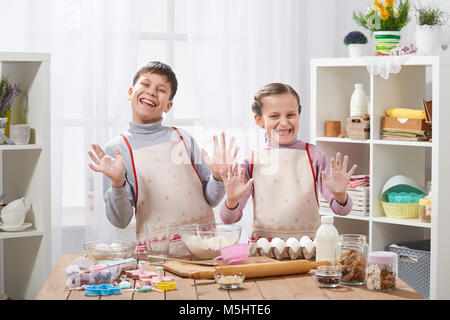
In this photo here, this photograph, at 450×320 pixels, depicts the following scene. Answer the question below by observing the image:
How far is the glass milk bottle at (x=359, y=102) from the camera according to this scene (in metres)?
3.16

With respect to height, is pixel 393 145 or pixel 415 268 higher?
pixel 393 145

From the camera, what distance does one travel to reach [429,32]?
9.57 feet

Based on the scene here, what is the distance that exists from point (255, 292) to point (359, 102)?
180 cm

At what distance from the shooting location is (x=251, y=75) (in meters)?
3.57

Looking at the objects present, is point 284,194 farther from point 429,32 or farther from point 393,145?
point 429,32

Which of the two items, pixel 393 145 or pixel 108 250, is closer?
pixel 108 250

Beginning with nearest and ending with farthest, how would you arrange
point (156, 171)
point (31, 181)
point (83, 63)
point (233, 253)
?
1. point (233, 253)
2. point (156, 171)
3. point (31, 181)
4. point (83, 63)

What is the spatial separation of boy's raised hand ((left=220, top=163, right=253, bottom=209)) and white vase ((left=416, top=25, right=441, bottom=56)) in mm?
1304

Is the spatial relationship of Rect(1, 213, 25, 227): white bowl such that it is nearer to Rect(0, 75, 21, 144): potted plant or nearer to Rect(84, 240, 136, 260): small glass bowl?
Rect(0, 75, 21, 144): potted plant

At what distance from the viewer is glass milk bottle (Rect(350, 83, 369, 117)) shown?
125 inches

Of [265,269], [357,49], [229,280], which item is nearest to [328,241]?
[265,269]

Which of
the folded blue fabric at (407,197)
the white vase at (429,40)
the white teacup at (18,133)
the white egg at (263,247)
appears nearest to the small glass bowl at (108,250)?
the white egg at (263,247)

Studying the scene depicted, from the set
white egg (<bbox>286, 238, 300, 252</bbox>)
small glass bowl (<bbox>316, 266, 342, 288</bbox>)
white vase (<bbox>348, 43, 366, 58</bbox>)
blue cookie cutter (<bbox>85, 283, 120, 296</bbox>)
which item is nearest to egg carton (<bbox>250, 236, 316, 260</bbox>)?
white egg (<bbox>286, 238, 300, 252</bbox>)
